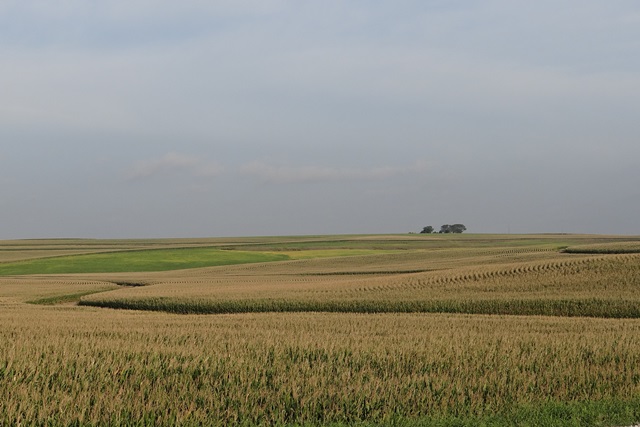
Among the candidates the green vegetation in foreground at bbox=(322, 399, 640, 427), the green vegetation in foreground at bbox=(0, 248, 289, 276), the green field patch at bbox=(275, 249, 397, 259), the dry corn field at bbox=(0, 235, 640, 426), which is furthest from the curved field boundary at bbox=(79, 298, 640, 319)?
the green field patch at bbox=(275, 249, 397, 259)

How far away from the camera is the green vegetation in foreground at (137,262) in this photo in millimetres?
77812

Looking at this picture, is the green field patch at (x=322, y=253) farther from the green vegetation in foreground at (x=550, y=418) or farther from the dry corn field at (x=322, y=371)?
the green vegetation in foreground at (x=550, y=418)

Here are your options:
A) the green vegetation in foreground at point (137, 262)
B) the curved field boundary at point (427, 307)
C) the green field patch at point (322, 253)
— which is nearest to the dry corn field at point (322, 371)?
the curved field boundary at point (427, 307)

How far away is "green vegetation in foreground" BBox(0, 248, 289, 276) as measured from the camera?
77812 mm

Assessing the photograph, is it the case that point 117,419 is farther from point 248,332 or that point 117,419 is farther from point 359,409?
point 248,332

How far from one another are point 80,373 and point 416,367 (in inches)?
239

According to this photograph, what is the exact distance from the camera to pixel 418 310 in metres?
31.1

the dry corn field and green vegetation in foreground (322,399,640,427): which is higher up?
Answer: the dry corn field

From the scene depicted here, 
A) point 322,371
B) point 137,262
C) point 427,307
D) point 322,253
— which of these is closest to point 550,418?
point 322,371

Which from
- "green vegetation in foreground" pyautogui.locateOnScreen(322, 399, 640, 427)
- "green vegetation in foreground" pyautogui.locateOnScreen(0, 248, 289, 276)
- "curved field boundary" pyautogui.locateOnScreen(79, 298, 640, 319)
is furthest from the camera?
"green vegetation in foreground" pyautogui.locateOnScreen(0, 248, 289, 276)

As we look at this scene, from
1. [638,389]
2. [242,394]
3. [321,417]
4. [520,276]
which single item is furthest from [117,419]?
[520,276]

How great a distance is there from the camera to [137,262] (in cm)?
8669

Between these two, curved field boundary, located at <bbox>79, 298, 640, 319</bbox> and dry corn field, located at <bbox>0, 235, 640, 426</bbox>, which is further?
curved field boundary, located at <bbox>79, 298, 640, 319</bbox>

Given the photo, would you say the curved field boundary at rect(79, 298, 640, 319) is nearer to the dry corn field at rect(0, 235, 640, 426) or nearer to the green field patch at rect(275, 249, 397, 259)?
the dry corn field at rect(0, 235, 640, 426)
